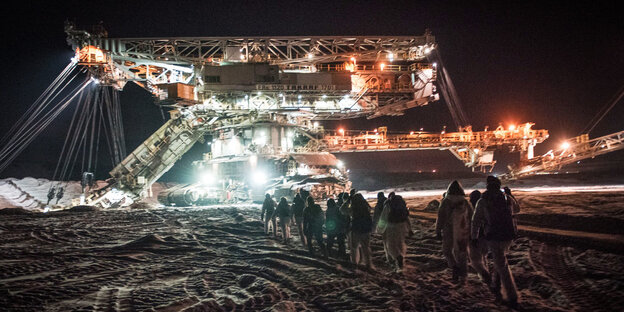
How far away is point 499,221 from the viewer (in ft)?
15.6

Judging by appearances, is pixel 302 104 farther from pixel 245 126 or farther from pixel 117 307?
pixel 117 307

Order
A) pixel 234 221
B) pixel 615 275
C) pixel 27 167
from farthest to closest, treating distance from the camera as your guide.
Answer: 1. pixel 27 167
2. pixel 234 221
3. pixel 615 275

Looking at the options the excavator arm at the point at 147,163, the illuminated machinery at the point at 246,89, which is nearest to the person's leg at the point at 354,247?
the illuminated machinery at the point at 246,89

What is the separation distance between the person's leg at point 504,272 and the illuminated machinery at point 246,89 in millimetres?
17536

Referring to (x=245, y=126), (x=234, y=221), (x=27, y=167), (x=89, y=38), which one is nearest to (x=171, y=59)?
(x=89, y=38)

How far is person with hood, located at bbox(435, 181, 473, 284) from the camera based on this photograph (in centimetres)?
561

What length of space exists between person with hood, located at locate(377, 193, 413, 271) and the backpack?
6.37ft

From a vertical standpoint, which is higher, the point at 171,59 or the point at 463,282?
the point at 171,59

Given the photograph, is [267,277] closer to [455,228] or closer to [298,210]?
[298,210]

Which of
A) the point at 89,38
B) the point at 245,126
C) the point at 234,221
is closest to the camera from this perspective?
the point at 234,221

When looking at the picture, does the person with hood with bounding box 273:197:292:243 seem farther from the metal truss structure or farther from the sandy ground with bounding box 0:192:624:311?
the metal truss structure

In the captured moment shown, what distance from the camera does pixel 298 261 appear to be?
7723 millimetres

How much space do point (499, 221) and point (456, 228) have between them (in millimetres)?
1013

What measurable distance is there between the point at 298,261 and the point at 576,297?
16.6ft
